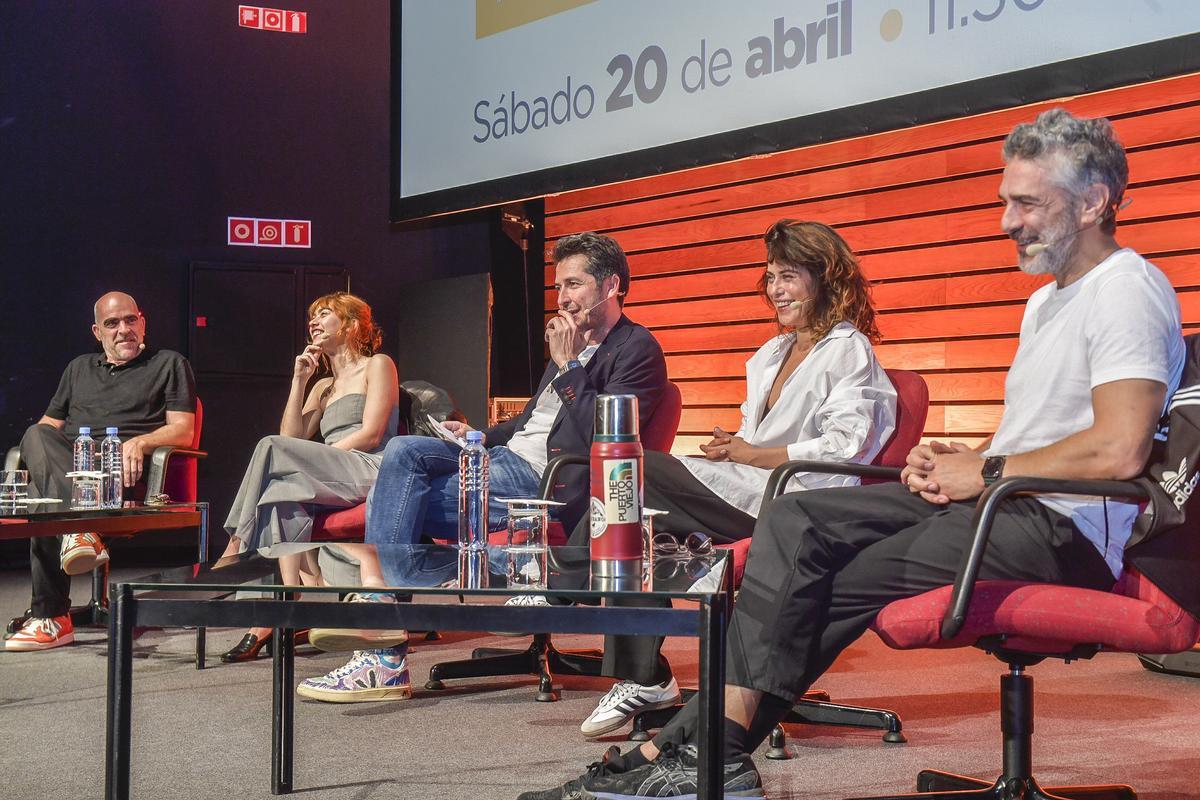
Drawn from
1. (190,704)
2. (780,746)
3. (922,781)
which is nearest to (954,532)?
(922,781)

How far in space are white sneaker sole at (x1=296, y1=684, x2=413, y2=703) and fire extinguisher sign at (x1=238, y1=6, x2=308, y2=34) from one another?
5.44 m

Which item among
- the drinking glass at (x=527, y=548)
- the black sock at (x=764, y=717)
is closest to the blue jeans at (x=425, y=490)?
the drinking glass at (x=527, y=548)

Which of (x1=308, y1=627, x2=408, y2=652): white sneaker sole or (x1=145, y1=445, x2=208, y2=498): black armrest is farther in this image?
(x1=145, y1=445, x2=208, y2=498): black armrest

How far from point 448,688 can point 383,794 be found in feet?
3.65

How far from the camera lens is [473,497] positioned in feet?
7.52

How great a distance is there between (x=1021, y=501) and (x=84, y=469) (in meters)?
3.50

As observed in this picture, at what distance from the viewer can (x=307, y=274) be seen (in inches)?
289

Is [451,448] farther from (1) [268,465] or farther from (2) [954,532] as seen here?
(2) [954,532]

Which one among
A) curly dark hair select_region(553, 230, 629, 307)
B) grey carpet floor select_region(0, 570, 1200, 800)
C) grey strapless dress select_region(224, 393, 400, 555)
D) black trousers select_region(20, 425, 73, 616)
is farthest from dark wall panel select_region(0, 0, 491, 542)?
curly dark hair select_region(553, 230, 629, 307)

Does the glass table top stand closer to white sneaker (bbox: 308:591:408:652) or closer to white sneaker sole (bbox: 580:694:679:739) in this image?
white sneaker (bbox: 308:591:408:652)

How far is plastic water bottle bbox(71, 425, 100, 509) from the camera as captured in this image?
12.0 ft

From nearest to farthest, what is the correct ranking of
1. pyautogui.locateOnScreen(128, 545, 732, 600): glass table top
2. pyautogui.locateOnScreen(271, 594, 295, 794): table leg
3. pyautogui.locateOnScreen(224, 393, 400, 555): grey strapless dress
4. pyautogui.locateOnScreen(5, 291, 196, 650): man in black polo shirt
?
pyautogui.locateOnScreen(128, 545, 732, 600): glass table top < pyautogui.locateOnScreen(271, 594, 295, 794): table leg < pyautogui.locateOnScreen(224, 393, 400, 555): grey strapless dress < pyautogui.locateOnScreen(5, 291, 196, 650): man in black polo shirt

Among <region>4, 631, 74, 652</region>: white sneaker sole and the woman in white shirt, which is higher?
the woman in white shirt

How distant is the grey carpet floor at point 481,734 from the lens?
2312 mm
